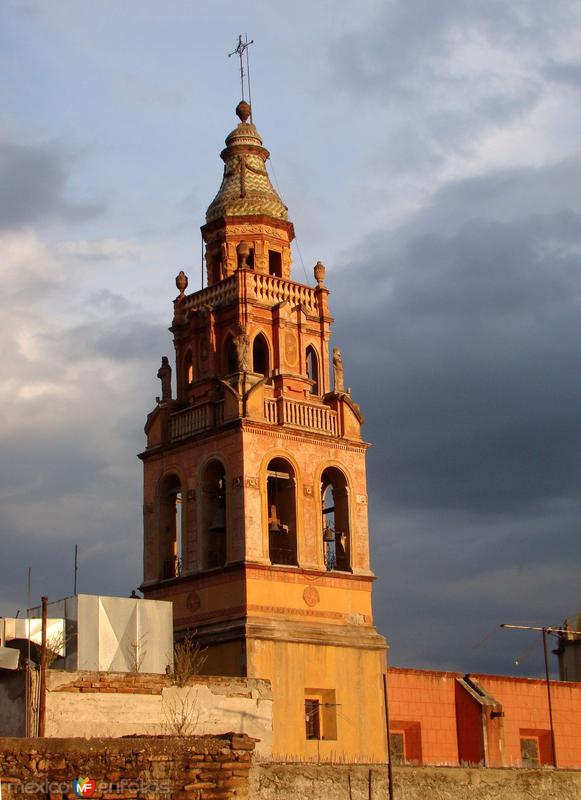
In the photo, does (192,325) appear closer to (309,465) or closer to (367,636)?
(309,465)

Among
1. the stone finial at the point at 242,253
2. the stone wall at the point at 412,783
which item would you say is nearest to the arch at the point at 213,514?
the stone finial at the point at 242,253

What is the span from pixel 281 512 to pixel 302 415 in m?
3.25

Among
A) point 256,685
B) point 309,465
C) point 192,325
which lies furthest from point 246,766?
point 192,325

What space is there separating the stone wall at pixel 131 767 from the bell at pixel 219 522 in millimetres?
22873

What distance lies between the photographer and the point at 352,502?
147 feet

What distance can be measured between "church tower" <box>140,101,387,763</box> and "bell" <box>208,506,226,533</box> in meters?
0.07

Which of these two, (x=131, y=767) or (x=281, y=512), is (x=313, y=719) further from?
(x=131, y=767)

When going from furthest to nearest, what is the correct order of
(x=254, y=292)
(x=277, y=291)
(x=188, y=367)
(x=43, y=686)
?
1. (x=188, y=367)
2. (x=277, y=291)
3. (x=254, y=292)
4. (x=43, y=686)

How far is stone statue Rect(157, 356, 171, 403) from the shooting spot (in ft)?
154

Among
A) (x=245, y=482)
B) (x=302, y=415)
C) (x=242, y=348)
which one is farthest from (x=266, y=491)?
(x=242, y=348)

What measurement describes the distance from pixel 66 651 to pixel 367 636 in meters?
10.8

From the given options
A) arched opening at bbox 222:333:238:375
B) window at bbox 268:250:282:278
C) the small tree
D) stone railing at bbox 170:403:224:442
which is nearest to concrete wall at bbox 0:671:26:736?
the small tree

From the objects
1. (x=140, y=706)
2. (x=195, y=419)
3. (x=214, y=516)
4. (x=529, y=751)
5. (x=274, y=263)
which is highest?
(x=274, y=263)

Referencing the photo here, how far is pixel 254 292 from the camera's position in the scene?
45.8 m
